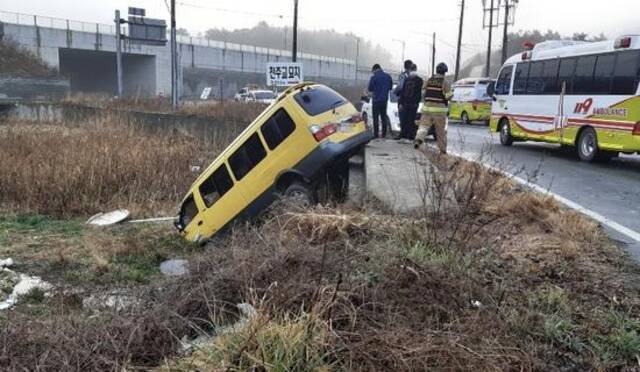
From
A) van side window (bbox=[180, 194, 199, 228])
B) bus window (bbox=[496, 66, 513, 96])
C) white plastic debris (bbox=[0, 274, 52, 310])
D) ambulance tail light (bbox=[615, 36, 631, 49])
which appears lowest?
white plastic debris (bbox=[0, 274, 52, 310])

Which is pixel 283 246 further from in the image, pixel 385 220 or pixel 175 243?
pixel 175 243

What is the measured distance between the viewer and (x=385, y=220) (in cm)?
531

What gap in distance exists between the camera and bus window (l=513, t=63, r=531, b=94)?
15.7 metres

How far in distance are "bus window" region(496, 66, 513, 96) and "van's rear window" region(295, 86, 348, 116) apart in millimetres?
10415

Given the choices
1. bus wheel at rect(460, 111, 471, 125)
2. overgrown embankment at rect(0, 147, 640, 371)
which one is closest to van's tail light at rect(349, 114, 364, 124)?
overgrown embankment at rect(0, 147, 640, 371)

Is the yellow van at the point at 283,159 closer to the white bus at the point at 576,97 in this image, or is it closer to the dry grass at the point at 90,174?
the dry grass at the point at 90,174

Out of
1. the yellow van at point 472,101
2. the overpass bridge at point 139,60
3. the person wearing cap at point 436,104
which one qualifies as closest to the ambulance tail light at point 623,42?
the person wearing cap at point 436,104

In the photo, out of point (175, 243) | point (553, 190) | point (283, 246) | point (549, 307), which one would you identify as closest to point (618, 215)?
point (553, 190)

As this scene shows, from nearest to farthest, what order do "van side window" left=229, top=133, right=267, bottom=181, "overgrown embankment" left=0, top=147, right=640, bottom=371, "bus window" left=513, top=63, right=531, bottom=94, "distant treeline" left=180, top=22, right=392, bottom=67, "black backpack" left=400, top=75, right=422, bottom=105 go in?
"overgrown embankment" left=0, top=147, right=640, bottom=371, "van side window" left=229, top=133, right=267, bottom=181, "black backpack" left=400, top=75, right=422, bottom=105, "bus window" left=513, top=63, right=531, bottom=94, "distant treeline" left=180, top=22, right=392, bottom=67

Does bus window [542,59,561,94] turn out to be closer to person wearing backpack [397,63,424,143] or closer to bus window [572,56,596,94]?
bus window [572,56,596,94]

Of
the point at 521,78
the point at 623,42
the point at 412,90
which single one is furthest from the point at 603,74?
the point at 412,90

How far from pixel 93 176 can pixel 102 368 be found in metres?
8.23

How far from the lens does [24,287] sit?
611 centimetres

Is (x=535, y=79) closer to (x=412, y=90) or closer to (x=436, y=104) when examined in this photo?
(x=412, y=90)
